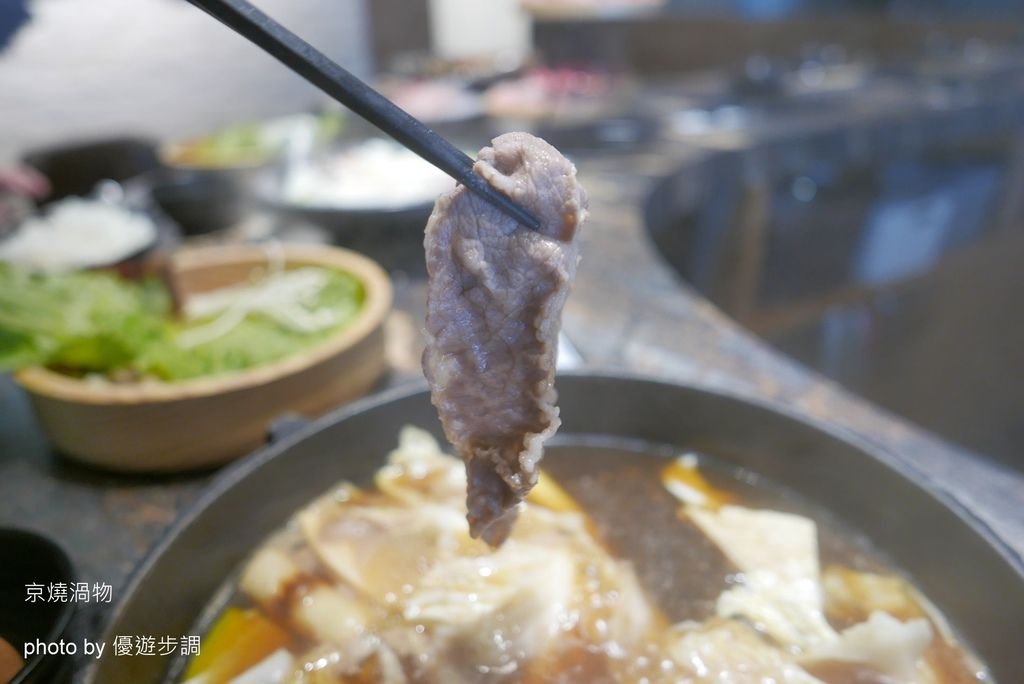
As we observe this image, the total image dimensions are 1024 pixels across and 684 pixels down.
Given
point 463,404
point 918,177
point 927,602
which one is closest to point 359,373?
point 463,404

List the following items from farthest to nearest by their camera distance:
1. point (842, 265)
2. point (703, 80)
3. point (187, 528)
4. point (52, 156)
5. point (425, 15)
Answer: point (425, 15)
point (703, 80)
point (842, 265)
point (52, 156)
point (187, 528)

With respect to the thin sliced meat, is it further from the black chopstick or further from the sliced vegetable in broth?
the sliced vegetable in broth

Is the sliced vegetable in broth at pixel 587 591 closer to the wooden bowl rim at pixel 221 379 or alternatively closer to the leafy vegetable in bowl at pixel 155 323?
the wooden bowl rim at pixel 221 379

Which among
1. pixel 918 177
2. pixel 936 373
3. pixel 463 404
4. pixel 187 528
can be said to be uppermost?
pixel 463 404

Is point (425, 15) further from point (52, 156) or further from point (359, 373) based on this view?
point (359, 373)

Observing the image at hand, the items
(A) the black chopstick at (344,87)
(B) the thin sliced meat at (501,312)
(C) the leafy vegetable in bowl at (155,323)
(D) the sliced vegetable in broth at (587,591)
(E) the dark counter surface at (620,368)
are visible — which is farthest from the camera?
(C) the leafy vegetable in bowl at (155,323)

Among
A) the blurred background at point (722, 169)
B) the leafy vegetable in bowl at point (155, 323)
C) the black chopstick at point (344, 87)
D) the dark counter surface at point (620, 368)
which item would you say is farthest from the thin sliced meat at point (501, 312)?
the blurred background at point (722, 169)

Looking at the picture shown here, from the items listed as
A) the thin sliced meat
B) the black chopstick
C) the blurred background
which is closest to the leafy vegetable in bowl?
the blurred background
